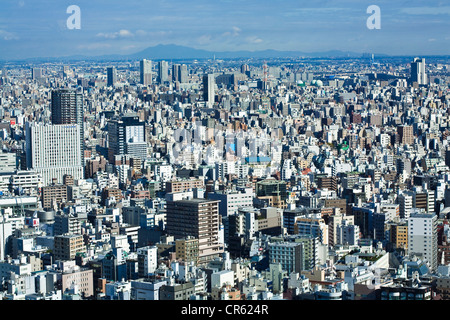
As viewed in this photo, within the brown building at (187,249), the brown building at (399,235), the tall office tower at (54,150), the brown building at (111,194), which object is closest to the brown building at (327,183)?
the brown building at (111,194)

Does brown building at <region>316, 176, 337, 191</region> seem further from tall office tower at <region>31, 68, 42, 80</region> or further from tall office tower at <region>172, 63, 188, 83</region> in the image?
tall office tower at <region>172, 63, 188, 83</region>

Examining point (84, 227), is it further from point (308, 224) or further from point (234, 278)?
point (234, 278)

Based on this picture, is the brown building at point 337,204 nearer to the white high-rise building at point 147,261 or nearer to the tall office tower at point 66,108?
the white high-rise building at point 147,261

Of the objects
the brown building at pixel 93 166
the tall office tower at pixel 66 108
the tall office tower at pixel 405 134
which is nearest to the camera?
the brown building at pixel 93 166

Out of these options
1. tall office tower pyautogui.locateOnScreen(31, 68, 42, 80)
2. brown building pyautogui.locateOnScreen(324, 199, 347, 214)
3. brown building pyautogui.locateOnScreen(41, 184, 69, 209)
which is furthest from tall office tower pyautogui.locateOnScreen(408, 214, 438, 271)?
tall office tower pyautogui.locateOnScreen(31, 68, 42, 80)

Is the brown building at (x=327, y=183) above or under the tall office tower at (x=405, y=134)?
under

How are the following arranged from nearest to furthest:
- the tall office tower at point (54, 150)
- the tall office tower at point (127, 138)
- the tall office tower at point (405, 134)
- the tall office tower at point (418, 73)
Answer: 1. the tall office tower at point (418, 73)
2. the tall office tower at point (54, 150)
3. the tall office tower at point (127, 138)
4. the tall office tower at point (405, 134)
